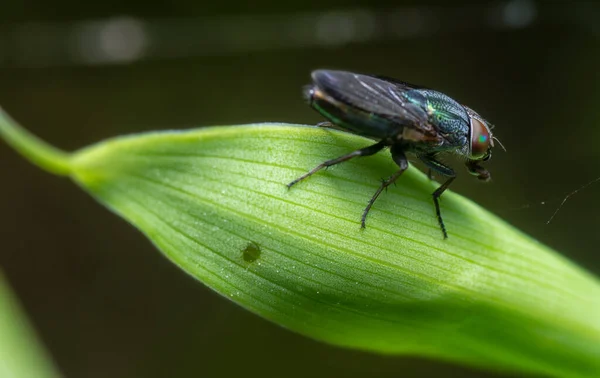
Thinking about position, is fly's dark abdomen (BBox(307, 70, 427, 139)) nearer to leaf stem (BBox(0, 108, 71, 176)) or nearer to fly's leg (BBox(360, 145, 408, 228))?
fly's leg (BBox(360, 145, 408, 228))

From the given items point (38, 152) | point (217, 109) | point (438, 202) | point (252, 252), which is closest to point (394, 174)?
point (438, 202)

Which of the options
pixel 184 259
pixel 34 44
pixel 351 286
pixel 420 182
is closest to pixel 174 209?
pixel 184 259

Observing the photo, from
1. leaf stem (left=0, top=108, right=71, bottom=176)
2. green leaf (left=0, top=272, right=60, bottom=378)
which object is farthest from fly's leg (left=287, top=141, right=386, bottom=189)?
green leaf (left=0, top=272, right=60, bottom=378)

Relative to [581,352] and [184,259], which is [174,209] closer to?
[184,259]

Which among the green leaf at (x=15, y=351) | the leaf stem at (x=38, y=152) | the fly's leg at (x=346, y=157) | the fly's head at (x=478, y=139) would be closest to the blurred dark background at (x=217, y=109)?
the green leaf at (x=15, y=351)

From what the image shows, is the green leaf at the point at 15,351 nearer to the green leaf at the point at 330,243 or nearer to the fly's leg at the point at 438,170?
the green leaf at the point at 330,243
